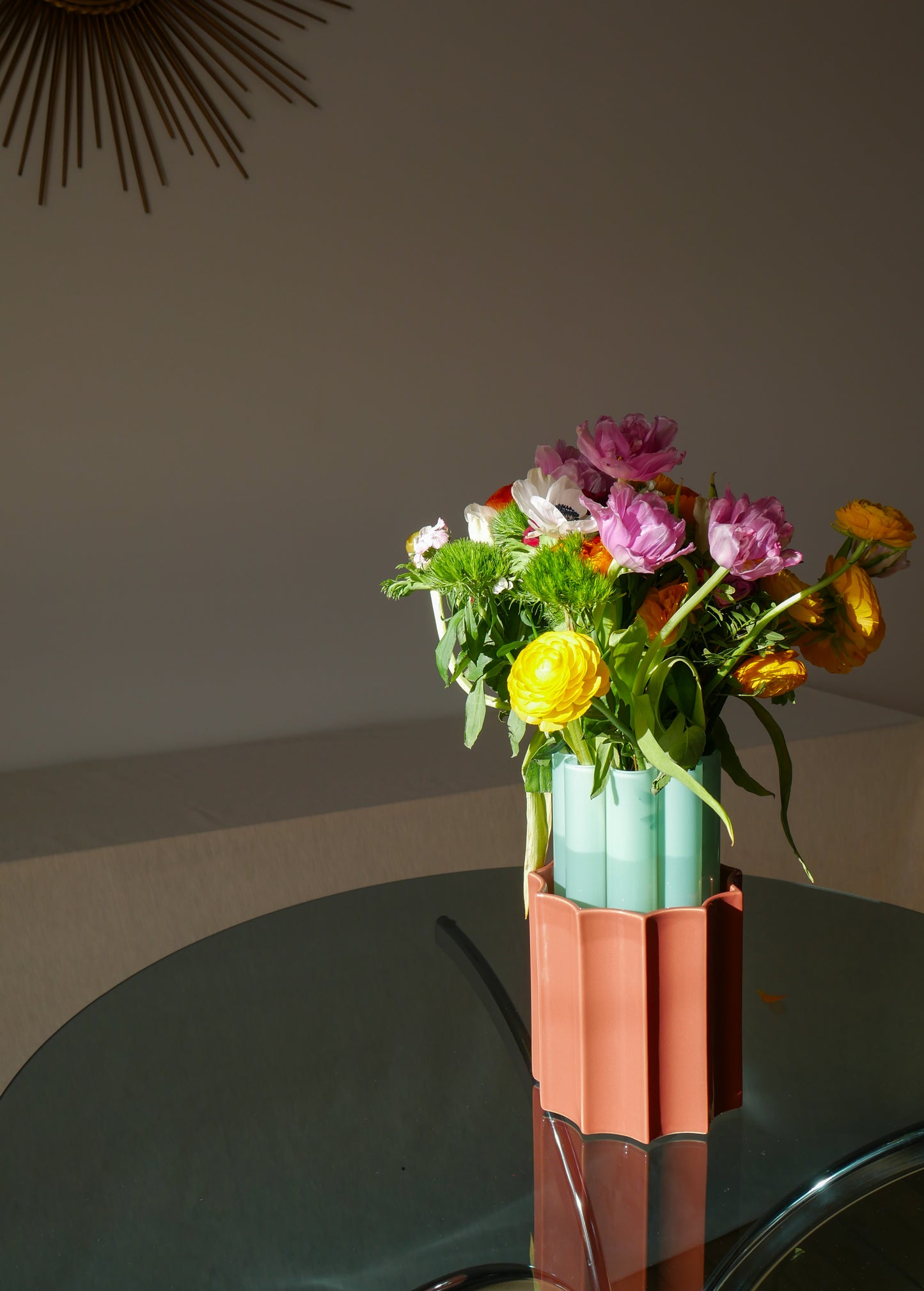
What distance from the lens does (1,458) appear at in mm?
1998

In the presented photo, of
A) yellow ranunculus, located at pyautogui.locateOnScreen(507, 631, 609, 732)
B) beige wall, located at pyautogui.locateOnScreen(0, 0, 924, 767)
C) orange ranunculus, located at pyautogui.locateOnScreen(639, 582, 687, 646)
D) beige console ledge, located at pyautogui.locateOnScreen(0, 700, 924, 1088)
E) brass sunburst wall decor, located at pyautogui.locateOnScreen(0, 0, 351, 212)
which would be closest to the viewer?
yellow ranunculus, located at pyautogui.locateOnScreen(507, 631, 609, 732)

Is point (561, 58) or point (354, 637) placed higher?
point (561, 58)

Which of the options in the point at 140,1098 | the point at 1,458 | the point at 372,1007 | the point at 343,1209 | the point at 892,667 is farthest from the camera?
the point at 892,667

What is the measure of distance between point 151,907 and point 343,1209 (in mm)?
1005

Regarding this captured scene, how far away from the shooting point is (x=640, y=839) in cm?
79

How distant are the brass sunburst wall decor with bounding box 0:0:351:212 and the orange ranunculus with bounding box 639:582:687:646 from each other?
1.66 meters

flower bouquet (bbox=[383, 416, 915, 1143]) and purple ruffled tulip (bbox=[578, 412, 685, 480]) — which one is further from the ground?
purple ruffled tulip (bbox=[578, 412, 685, 480])

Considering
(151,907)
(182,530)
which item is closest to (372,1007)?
(151,907)

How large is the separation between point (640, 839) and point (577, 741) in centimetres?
8

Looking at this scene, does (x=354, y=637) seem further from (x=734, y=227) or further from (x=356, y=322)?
(x=734, y=227)

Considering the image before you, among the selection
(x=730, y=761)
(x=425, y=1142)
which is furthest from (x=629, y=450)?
(x=425, y=1142)

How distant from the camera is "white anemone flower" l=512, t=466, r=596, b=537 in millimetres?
746

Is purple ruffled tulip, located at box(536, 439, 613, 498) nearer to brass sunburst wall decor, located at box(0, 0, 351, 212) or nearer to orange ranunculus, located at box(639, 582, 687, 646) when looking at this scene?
orange ranunculus, located at box(639, 582, 687, 646)

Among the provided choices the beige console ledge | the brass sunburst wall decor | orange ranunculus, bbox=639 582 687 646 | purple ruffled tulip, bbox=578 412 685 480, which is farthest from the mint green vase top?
the brass sunburst wall decor
